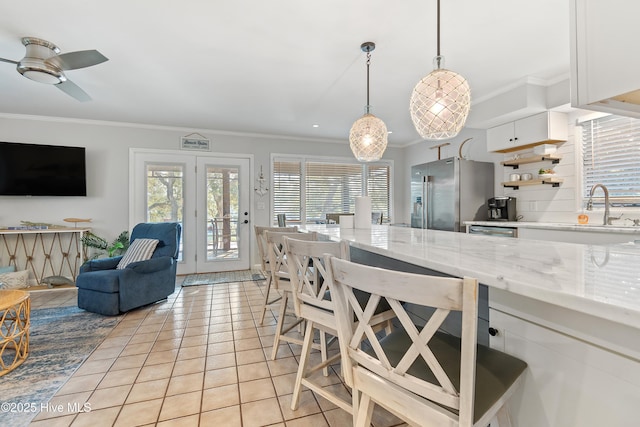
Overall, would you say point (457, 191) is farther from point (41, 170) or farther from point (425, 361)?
point (41, 170)

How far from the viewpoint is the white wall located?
13.6ft

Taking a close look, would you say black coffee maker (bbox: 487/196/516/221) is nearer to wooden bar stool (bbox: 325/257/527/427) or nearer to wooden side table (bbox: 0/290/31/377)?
wooden bar stool (bbox: 325/257/527/427)

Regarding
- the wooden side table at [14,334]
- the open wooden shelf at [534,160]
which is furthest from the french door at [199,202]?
the open wooden shelf at [534,160]

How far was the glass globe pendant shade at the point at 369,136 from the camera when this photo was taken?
2490mm

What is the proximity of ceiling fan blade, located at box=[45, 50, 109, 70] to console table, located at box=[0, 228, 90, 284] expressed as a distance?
2739 millimetres

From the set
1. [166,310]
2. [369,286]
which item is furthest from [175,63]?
[369,286]

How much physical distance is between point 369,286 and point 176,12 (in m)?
2.31

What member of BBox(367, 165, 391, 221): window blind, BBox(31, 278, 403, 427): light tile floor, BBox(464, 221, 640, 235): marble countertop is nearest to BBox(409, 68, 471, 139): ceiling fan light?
BBox(31, 278, 403, 427): light tile floor

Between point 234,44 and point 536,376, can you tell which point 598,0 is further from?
point 234,44

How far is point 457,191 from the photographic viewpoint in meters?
3.90

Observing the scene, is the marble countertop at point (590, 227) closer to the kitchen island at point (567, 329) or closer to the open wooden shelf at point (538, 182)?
the open wooden shelf at point (538, 182)

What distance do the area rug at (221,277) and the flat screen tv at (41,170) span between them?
2.03m

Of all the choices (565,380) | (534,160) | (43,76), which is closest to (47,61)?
(43,76)

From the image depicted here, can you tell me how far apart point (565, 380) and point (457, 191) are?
11.2 ft
